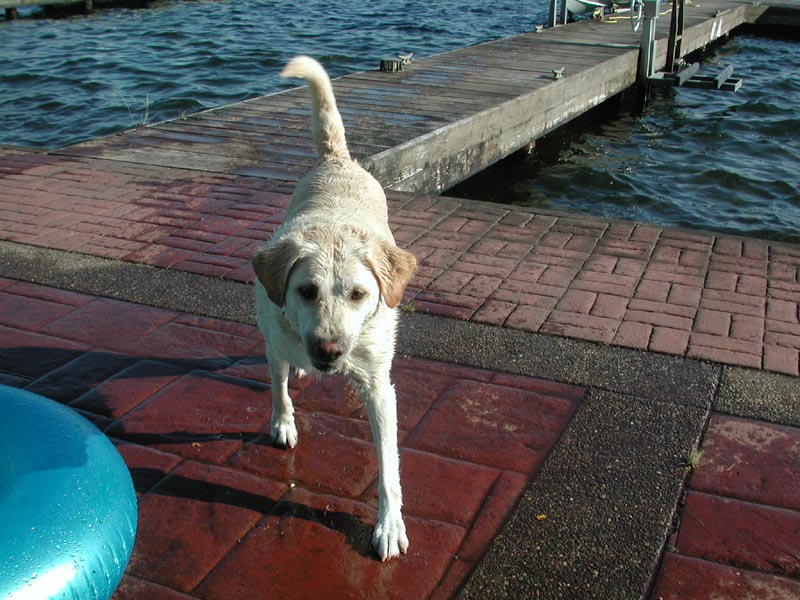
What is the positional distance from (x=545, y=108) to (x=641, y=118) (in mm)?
3304

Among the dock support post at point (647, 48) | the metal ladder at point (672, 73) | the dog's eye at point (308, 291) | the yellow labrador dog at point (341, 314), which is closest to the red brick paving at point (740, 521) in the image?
the yellow labrador dog at point (341, 314)

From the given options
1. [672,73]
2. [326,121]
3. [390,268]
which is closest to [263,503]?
[390,268]

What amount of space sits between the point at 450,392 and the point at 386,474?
1045mm

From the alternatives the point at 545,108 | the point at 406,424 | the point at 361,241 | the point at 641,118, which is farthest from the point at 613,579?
the point at 641,118

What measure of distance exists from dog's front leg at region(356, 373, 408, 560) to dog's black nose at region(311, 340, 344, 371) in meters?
0.41

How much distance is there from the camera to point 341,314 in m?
3.00

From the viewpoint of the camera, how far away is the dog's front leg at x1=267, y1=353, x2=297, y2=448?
3670 millimetres

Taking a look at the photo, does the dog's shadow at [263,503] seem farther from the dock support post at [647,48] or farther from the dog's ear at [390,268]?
the dock support post at [647,48]

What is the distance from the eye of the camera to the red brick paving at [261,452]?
3.02 meters

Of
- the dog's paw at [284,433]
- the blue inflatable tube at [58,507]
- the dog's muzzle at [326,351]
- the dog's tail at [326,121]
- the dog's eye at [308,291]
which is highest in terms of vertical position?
the dog's tail at [326,121]

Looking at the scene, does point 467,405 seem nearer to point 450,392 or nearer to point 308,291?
point 450,392

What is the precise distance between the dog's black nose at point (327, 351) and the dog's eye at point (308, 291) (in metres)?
0.21

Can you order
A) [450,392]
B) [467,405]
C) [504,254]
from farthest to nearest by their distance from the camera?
1. [504,254]
2. [450,392]
3. [467,405]

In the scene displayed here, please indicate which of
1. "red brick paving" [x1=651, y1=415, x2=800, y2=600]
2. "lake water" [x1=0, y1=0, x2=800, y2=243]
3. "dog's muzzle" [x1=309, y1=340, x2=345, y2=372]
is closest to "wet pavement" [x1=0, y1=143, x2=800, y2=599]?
"red brick paving" [x1=651, y1=415, x2=800, y2=600]
